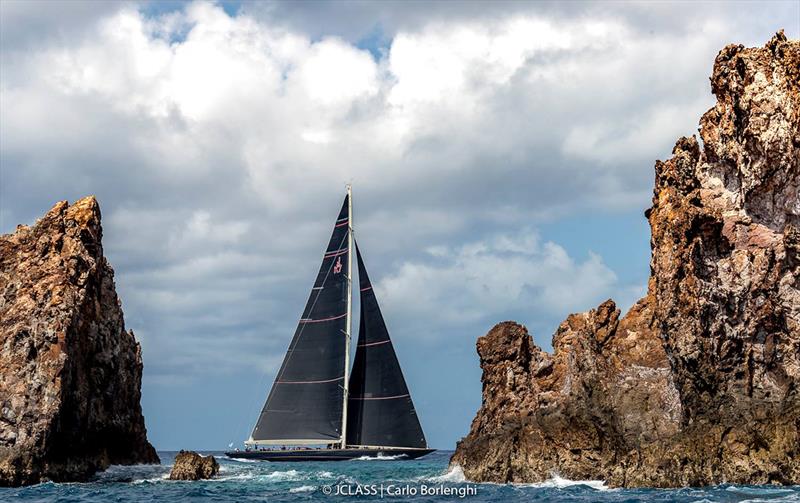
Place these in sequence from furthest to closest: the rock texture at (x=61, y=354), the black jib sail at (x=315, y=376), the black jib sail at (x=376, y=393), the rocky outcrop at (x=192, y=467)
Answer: the black jib sail at (x=315, y=376)
the black jib sail at (x=376, y=393)
the rocky outcrop at (x=192, y=467)
the rock texture at (x=61, y=354)

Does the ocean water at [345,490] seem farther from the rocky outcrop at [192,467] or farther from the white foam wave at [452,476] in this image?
the rocky outcrop at [192,467]

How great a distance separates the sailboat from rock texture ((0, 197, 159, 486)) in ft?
59.0

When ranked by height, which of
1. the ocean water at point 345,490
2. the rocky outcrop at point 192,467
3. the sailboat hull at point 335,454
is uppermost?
the sailboat hull at point 335,454

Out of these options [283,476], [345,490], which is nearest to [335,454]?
[283,476]

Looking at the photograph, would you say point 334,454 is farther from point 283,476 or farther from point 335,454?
point 283,476

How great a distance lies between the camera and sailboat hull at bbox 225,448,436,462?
7162cm

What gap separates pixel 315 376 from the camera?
2940 inches

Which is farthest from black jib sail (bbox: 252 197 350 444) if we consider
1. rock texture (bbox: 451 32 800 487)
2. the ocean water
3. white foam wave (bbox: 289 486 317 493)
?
rock texture (bbox: 451 32 800 487)

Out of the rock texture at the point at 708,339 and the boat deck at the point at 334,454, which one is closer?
the rock texture at the point at 708,339

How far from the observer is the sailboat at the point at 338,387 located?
72.4 meters

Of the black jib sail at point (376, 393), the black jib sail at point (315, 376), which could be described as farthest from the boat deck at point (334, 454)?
the black jib sail at point (315, 376)

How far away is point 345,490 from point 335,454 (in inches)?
1112

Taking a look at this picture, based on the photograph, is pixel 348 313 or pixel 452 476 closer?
pixel 452 476

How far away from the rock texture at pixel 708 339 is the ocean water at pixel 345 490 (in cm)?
147
